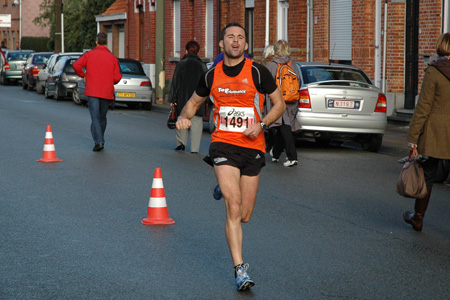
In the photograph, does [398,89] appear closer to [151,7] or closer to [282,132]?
[282,132]

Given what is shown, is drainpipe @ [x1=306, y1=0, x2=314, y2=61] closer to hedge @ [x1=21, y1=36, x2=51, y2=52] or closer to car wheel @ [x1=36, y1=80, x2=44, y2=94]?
car wheel @ [x1=36, y1=80, x2=44, y2=94]

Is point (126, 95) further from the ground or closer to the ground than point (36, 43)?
closer to the ground

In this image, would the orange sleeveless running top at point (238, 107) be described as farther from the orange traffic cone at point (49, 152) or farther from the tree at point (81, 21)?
the tree at point (81, 21)

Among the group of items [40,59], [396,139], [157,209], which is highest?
[40,59]

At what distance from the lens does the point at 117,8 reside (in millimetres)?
48531

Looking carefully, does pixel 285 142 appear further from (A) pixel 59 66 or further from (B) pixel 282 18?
(A) pixel 59 66

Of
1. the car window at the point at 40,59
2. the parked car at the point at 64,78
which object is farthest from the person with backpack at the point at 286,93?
the car window at the point at 40,59

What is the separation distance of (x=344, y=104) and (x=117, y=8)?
3415 centimetres

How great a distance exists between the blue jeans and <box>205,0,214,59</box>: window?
20.0 metres

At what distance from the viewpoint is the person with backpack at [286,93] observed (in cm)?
1375

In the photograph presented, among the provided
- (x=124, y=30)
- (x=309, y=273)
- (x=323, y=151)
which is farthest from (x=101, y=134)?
(x=124, y=30)

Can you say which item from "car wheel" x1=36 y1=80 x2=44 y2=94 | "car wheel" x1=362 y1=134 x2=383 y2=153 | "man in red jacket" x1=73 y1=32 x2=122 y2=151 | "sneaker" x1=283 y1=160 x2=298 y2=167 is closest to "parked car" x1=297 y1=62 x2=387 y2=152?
"car wheel" x1=362 y1=134 x2=383 y2=153

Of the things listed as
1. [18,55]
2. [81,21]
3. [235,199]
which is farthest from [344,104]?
[81,21]

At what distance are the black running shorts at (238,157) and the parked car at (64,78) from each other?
2585cm
